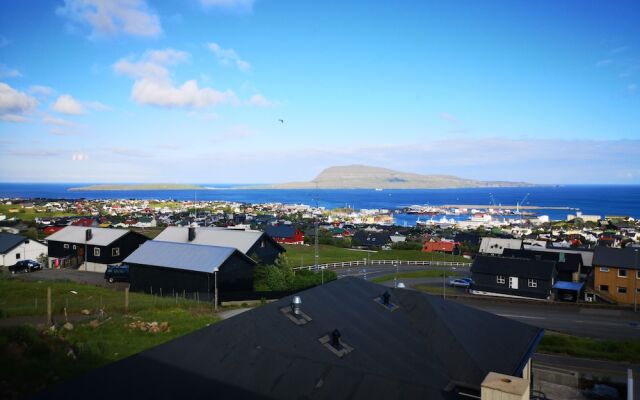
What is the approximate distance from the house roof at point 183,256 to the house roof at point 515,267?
70.0 feet

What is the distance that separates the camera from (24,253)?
4328cm

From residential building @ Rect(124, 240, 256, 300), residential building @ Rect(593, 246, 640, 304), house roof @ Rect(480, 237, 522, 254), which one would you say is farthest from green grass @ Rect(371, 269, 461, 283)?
residential building @ Rect(124, 240, 256, 300)

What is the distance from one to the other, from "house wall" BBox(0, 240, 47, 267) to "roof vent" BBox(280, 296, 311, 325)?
1587 inches

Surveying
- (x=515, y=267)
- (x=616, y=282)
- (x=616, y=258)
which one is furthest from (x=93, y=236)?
(x=616, y=258)

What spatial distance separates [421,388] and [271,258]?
3337 centimetres

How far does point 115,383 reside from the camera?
7.95 m

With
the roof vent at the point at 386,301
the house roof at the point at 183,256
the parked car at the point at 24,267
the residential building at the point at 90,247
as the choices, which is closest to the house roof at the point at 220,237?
the residential building at the point at 90,247

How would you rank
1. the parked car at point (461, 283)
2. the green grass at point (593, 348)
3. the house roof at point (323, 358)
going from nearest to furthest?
the house roof at point (323, 358) → the green grass at point (593, 348) → the parked car at point (461, 283)

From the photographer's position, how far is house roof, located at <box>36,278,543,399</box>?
8117 mm

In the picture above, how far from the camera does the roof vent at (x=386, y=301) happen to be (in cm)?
1316

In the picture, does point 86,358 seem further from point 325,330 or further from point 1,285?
Result: point 1,285

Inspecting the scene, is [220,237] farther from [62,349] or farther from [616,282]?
[616,282]

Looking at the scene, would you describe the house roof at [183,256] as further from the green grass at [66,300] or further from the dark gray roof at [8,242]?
the dark gray roof at [8,242]

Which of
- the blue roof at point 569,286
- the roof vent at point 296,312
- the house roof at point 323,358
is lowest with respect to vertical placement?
the blue roof at point 569,286
